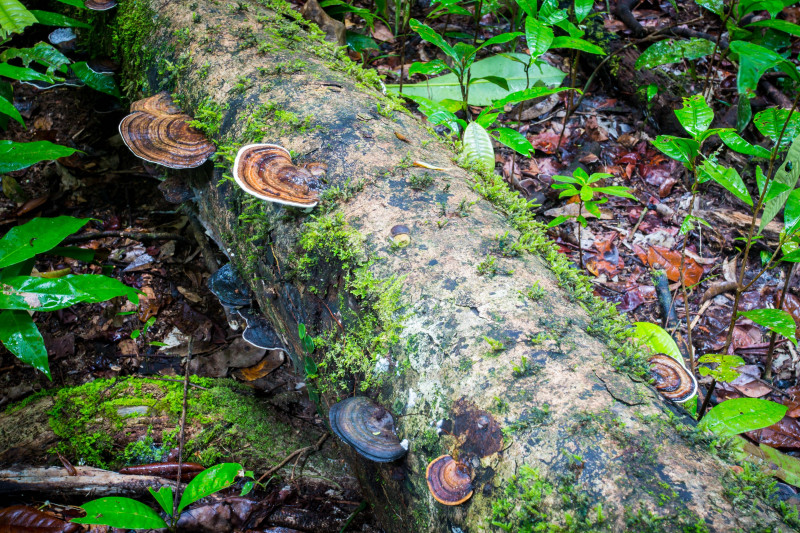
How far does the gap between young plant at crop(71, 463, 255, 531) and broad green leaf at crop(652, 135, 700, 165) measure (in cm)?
330

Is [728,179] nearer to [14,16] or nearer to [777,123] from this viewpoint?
[777,123]

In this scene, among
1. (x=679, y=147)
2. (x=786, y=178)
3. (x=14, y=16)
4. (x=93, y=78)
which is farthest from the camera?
(x=93, y=78)

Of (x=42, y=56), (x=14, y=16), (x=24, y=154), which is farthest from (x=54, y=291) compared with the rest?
(x=42, y=56)

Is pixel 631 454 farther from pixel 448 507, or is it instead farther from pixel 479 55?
pixel 479 55

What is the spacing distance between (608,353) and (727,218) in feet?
13.6

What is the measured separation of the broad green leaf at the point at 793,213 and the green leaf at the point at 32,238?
4128 millimetres

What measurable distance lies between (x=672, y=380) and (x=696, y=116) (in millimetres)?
1899

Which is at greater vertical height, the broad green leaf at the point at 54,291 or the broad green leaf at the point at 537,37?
the broad green leaf at the point at 537,37

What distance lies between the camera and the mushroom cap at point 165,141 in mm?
2912

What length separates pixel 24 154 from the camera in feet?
9.81

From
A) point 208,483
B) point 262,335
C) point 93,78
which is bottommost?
point 262,335

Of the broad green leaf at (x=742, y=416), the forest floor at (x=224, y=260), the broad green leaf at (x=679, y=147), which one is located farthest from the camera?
the forest floor at (x=224, y=260)

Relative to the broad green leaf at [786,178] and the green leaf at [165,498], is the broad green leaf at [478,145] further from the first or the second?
the green leaf at [165,498]

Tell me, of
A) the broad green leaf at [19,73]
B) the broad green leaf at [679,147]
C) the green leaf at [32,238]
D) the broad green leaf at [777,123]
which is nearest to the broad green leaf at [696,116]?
the broad green leaf at [679,147]
